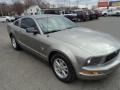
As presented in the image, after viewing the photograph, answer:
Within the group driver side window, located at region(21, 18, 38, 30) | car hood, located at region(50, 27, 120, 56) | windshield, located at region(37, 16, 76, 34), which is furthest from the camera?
driver side window, located at region(21, 18, 38, 30)

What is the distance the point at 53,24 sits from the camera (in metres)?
3.97

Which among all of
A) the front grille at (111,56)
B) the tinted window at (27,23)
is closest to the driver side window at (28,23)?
the tinted window at (27,23)

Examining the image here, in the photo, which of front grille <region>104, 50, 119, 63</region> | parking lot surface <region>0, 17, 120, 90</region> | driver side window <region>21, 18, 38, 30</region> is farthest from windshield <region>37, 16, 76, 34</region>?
front grille <region>104, 50, 119, 63</region>

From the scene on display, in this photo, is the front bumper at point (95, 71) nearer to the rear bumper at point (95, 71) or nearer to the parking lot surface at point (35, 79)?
the rear bumper at point (95, 71)

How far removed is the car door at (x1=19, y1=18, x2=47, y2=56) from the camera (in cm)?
358

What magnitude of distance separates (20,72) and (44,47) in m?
1.02

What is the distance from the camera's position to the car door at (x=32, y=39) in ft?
11.7

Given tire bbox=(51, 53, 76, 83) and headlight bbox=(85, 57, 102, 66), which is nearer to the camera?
headlight bbox=(85, 57, 102, 66)

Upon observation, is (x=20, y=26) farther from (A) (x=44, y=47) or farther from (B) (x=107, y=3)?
(B) (x=107, y=3)

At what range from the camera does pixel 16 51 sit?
548cm

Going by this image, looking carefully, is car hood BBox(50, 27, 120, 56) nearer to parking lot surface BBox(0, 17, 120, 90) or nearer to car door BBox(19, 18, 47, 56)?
car door BBox(19, 18, 47, 56)

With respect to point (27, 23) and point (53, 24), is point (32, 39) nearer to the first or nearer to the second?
point (53, 24)

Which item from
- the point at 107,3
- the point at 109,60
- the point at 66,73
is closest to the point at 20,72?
the point at 66,73

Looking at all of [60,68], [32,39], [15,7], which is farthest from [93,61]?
[15,7]
